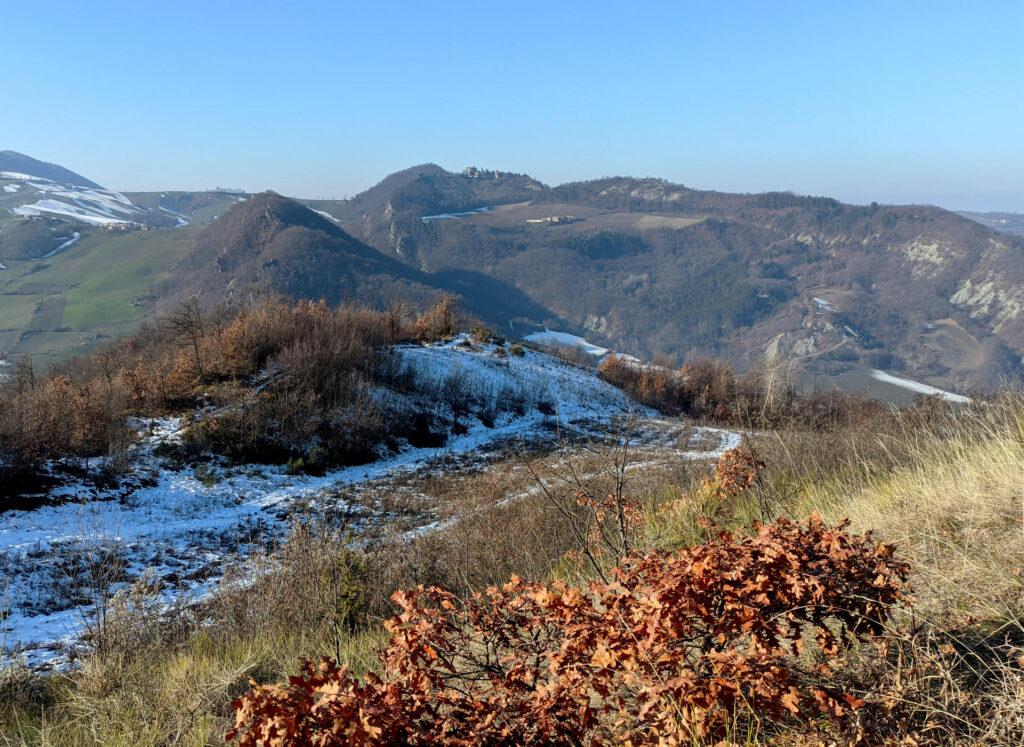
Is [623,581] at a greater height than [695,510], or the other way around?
[623,581]

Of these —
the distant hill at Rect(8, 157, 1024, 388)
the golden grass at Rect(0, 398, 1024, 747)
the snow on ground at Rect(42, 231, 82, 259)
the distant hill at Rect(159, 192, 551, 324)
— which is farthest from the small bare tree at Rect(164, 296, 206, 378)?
the snow on ground at Rect(42, 231, 82, 259)

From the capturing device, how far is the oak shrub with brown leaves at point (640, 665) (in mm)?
1979

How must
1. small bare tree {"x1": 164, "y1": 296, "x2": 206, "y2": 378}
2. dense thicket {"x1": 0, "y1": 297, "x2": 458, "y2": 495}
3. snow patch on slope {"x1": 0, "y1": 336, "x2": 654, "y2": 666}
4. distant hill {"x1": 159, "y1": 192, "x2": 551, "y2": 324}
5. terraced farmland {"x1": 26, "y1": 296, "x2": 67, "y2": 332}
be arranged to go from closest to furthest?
snow patch on slope {"x1": 0, "y1": 336, "x2": 654, "y2": 666}
dense thicket {"x1": 0, "y1": 297, "x2": 458, "y2": 495}
small bare tree {"x1": 164, "y1": 296, "x2": 206, "y2": 378}
terraced farmland {"x1": 26, "y1": 296, "x2": 67, "y2": 332}
distant hill {"x1": 159, "y1": 192, "x2": 551, "y2": 324}

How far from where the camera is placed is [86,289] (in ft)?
397

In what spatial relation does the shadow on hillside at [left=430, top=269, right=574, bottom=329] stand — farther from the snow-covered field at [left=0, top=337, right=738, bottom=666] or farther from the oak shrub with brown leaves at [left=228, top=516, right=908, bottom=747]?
the oak shrub with brown leaves at [left=228, top=516, right=908, bottom=747]

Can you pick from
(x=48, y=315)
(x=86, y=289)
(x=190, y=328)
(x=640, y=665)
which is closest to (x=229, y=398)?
(x=190, y=328)

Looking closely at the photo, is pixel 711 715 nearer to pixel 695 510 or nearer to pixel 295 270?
pixel 695 510

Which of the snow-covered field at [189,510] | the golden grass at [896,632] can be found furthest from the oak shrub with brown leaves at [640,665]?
the snow-covered field at [189,510]

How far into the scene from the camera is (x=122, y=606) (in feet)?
18.2

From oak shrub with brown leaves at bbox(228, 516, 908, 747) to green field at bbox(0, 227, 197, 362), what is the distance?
8888 centimetres

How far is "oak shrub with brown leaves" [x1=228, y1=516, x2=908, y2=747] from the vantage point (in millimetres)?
1979

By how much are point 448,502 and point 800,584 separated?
52.5 feet

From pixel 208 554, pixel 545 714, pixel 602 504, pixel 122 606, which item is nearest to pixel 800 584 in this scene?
pixel 545 714

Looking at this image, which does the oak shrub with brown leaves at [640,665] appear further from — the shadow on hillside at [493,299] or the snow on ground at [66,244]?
the snow on ground at [66,244]
